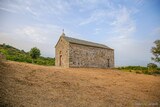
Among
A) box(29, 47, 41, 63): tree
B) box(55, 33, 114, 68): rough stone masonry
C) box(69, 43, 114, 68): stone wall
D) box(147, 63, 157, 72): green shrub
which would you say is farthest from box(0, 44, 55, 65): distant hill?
box(147, 63, 157, 72): green shrub

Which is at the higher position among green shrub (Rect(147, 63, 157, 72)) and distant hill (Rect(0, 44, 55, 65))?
distant hill (Rect(0, 44, 55, 65))

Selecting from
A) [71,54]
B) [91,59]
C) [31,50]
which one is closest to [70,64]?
[71,54]

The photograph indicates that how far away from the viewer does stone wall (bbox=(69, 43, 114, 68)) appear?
21.4 metres

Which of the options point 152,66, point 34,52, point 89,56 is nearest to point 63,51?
point 89,56

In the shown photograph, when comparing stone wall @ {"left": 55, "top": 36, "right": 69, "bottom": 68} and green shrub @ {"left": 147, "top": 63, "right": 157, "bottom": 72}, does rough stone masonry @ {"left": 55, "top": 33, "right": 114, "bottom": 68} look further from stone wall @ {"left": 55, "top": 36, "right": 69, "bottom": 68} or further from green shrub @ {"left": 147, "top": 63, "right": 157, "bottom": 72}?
green shrub @ {"left": 147, "top": 63, "right": 157, "bottom": 72}

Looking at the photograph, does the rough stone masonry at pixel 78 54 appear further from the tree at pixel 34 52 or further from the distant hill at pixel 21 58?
the distant hill at pixel 21 58

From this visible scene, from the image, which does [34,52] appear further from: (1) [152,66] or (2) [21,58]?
(1) [152,66]

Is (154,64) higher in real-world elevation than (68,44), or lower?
lower

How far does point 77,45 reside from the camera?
22406mm

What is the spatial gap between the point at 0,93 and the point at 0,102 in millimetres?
702

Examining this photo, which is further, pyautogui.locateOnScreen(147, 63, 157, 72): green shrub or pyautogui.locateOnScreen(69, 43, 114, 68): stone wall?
pyautogui.locateOnScreen(147, 63, 157, 72): green shrub

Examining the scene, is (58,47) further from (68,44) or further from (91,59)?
(91,59)

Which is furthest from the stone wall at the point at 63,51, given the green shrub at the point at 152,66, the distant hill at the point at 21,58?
the green shrub at the point at 152,66

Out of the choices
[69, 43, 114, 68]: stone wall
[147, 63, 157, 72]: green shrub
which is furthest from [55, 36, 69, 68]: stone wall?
[147, 63, 157, 72]: green shrub
